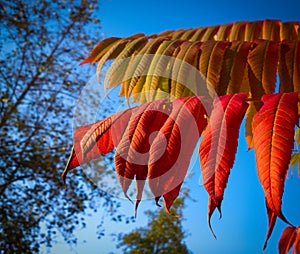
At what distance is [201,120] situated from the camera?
0.51 meters

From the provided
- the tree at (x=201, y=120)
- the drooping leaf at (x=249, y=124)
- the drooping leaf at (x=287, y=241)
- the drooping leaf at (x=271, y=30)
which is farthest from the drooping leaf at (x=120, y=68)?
the drooping leaf at (x=287, y=241)

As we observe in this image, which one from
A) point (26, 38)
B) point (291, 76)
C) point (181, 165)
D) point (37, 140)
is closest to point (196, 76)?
point (291, 76)

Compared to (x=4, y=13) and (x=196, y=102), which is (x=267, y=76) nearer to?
(x=196, y=102)

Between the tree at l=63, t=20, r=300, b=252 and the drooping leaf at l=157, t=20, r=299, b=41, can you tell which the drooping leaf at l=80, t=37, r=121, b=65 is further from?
the tree at l=63, t=20, r=300, b=252

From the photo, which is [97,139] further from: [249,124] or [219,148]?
[249,124]

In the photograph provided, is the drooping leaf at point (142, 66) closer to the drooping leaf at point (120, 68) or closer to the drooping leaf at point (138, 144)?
the drooping leaf at point (120, 68)

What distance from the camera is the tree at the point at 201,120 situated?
16.0 inches

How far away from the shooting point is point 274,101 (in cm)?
46

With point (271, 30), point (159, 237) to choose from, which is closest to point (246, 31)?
point (271, 30)

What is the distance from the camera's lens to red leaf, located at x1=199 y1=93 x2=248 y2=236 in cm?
40

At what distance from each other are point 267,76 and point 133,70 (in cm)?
25

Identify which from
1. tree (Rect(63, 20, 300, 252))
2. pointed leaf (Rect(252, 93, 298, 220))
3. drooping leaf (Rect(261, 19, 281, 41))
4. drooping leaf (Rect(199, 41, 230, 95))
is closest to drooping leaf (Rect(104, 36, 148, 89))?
tree (Rect(63, 20, 300, 252))

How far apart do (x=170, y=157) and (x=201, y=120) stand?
0.08 metres

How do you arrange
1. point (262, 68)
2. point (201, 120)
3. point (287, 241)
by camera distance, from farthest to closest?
point (287, 241), point (262, 68), point (201, 120)
